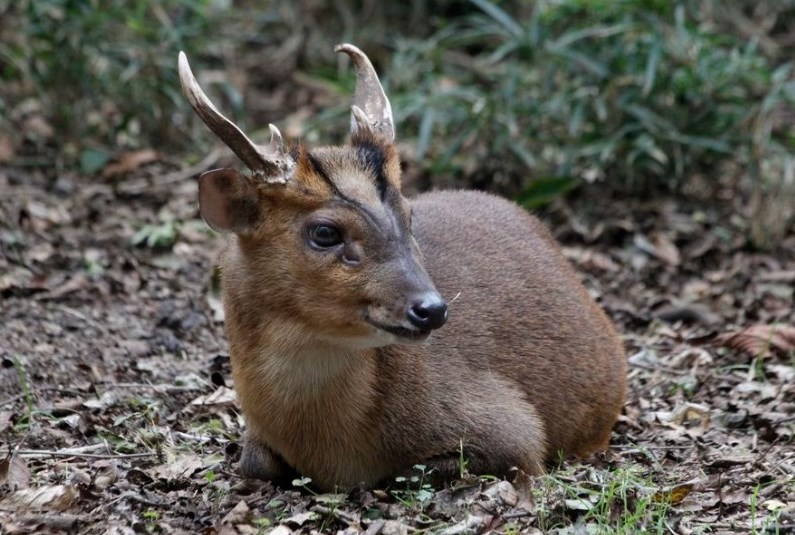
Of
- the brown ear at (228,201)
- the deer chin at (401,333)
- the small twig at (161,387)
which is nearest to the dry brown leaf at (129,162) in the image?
the small twig at (161,387)

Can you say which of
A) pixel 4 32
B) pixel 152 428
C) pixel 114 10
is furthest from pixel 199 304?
pixel 4 32

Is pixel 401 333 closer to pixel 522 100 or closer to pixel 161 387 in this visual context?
pixel 161 387

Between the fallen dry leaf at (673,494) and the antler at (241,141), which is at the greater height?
the antler at (241,141)

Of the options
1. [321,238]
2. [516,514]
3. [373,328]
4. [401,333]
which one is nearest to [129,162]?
[321,238]

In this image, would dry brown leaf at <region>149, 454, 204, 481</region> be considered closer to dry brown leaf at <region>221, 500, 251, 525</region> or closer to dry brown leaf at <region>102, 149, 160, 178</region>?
dry brown leaf at <region>221, 500, 251, 525</region>

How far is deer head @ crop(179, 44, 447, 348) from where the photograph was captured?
5.45 meters

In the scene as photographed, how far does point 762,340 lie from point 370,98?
3435 millimetres

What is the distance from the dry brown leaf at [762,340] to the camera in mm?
8281

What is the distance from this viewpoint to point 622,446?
700 cm

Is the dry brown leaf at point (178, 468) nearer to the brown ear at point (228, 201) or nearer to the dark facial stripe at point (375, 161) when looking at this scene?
the brown ear at point (228, 201)

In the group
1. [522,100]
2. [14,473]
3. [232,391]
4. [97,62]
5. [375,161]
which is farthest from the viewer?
[97,62]

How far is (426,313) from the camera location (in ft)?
17.5

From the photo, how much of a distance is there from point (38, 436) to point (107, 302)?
8.23ft

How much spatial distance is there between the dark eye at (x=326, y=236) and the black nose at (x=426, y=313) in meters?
0.49
